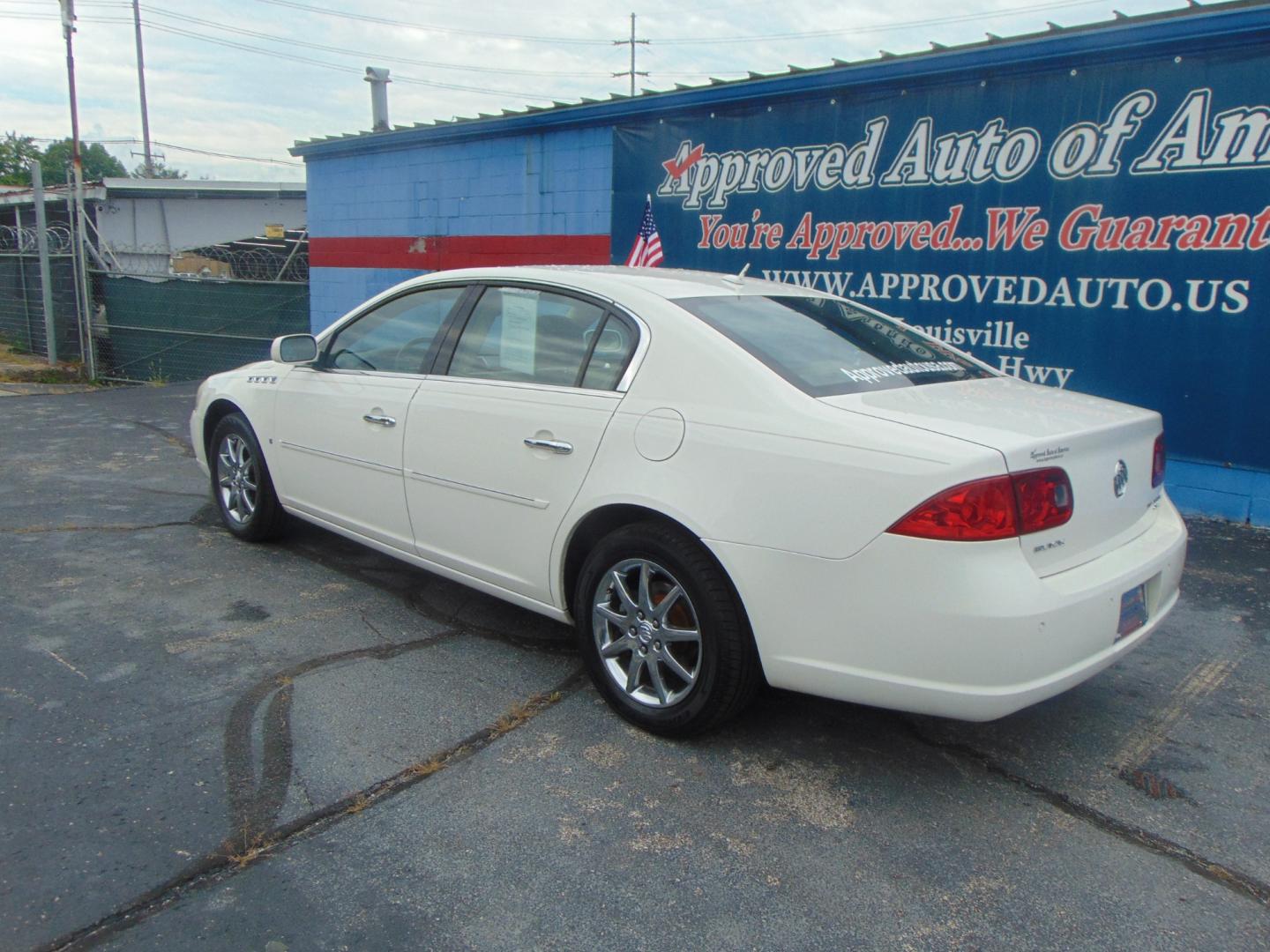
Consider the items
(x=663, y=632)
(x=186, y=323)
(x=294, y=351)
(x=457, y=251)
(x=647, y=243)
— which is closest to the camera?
(x=663, y=632)

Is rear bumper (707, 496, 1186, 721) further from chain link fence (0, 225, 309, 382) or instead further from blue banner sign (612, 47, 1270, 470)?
chain link fence (0, 225, 309, 382)

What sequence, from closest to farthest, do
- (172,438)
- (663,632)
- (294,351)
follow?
(663,632)
(294,351)
(172,438)

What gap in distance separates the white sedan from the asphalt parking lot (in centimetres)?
27

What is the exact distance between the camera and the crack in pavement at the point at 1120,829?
8.66 feet

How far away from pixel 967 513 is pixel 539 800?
5.01 ft

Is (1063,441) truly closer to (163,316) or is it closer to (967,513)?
(967,513)

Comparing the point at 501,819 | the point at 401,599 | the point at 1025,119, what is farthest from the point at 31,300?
the point at 501,819

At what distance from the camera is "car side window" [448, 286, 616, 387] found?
3.76 metres

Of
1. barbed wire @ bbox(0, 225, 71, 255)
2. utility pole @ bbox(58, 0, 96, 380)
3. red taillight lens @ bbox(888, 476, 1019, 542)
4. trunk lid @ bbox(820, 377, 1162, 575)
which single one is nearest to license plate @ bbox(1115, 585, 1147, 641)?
trunk lid @ bbox(820, 377, 1162, 575)

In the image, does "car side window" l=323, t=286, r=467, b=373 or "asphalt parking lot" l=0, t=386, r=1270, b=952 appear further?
"car side window" l=323, t=286, r=467, b=373

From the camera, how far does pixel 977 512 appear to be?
8.81ft

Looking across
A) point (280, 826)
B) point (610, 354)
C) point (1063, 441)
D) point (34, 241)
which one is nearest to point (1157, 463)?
point (1063, 441)

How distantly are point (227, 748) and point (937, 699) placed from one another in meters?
2.25

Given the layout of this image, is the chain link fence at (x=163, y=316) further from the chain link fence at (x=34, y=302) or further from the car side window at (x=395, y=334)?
the car side window at (x=395, y=334)
